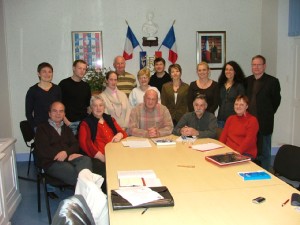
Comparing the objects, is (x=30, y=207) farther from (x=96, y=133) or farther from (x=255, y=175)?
(x=255, y=175)

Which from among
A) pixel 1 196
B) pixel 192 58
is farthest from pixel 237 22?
pixel 1 196

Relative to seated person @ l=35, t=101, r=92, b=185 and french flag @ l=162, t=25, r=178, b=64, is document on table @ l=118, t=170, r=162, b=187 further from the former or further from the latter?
french flag @ l=162, t=25, r=178, b=64

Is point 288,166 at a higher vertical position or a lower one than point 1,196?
higher

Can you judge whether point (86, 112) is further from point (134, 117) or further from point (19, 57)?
point (19, 57)

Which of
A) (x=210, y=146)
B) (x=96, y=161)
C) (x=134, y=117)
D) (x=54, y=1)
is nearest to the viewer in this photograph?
(x=210, y=146)

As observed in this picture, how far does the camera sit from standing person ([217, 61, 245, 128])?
13.2 ft

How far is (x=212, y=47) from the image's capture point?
572 centimetres

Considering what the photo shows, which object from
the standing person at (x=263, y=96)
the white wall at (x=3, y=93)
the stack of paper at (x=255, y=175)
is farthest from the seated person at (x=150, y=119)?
the white wall at (x=3, y=93)

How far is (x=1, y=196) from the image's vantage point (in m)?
2.95

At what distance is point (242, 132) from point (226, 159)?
2.88ft

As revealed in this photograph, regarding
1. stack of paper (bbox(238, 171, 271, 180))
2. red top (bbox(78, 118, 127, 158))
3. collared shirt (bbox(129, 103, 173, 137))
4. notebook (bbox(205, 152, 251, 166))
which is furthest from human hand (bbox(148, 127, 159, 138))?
stack of paper (bbox(238, 171, 271, 180))

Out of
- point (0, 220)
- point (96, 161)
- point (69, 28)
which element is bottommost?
point (0, 220)

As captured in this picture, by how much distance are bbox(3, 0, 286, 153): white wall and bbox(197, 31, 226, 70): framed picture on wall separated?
0.09 m

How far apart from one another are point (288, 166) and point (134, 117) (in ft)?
5.67
